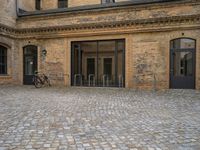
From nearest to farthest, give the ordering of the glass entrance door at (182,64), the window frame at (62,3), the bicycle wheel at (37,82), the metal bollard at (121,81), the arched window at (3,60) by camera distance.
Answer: the glass entrance door at (182,64) → the metal bollard at (121,81) → the bicycle wheel at (37,82) → the arched window at (3,60) → the window frame at (62,3)

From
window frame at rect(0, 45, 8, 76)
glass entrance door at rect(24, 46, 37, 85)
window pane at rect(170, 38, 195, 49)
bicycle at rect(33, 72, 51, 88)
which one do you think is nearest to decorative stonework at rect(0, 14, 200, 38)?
window pane at rect(170, 38, 195, 49)

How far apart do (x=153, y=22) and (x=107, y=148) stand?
11640 mm

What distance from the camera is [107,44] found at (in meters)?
16.3

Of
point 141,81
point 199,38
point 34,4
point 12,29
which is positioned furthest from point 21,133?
point 34,4

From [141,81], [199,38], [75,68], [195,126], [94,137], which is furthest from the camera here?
[75,68]

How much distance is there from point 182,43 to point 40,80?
961 cm

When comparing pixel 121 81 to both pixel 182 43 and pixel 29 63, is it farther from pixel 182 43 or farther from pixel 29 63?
pixel 29 63

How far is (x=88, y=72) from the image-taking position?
1712 cm

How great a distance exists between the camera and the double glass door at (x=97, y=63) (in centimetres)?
1593

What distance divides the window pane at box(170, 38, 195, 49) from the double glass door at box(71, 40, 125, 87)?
334 cm

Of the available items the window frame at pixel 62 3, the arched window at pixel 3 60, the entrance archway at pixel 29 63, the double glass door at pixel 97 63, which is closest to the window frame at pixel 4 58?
the arched window at pixel 3 60

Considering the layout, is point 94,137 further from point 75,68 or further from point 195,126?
point 75,68

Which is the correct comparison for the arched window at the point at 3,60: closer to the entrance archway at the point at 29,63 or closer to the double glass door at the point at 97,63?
the entrance archway at the point at 29,63

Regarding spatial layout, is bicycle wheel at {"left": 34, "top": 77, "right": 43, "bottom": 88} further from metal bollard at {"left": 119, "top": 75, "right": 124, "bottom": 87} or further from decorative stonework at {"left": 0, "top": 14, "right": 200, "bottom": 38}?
metal bollard at {"left": 119, "top": 75, "right": 124, "bottom": 87}
